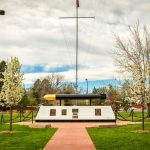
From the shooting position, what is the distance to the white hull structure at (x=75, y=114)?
131 feet

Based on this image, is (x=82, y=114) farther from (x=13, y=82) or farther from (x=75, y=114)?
(x=13, y=82)

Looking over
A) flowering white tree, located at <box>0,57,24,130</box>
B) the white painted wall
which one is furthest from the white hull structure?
flowering white tree, located at <box>0,57,24,130</box>

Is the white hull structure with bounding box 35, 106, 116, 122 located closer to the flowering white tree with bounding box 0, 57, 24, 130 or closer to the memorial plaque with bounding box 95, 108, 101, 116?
the memorial plaque with bounding box 95, 108, 101, 116

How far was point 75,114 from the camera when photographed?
4069 centimetres

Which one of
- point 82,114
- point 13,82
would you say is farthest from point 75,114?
point 13,82

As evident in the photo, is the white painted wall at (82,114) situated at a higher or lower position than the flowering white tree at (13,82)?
lower

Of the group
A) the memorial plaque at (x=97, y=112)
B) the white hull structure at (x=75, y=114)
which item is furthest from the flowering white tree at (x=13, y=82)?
the memorial plaque at (x=97, y=112)

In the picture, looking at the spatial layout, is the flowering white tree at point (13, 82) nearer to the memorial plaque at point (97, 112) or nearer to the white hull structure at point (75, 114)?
the white hull structure at point (75, 114)

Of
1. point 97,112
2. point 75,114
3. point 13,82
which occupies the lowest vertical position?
point 75,114

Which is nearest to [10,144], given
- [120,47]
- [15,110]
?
[120,47]

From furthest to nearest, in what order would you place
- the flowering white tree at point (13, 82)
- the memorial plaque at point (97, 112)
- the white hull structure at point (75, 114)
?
the memorial plaque at point (97, 112) → the white hull structure at point (75, 114) → the flowering white tree at point (13, 82)

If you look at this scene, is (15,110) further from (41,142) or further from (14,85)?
(41,142)

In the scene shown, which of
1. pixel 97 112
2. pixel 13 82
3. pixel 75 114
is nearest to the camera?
pixel 13 82

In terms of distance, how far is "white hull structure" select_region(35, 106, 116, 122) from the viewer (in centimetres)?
3988
